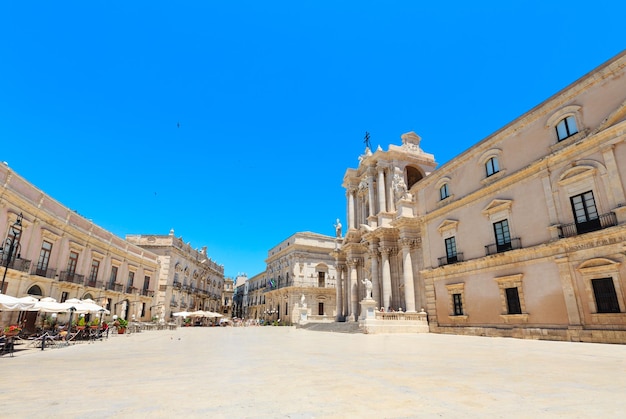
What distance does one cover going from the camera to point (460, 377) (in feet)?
17.7

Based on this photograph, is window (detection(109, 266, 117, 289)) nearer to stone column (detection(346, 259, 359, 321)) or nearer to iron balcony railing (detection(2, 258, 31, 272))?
iron balcony railing (detection(2, 258, 31, 272))

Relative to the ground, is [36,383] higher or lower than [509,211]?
lower

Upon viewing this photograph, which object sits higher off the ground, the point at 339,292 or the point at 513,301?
the point at 339,292

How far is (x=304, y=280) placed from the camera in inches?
1802

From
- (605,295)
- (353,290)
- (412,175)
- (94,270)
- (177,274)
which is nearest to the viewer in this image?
(605,295)

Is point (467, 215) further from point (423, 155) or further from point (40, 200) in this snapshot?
point (40, 200)

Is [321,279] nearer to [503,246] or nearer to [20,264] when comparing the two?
[503,246]

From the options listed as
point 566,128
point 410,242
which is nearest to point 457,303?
point 410,242

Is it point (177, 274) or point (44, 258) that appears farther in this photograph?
point (177, 274)

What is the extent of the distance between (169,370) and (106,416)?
338cm

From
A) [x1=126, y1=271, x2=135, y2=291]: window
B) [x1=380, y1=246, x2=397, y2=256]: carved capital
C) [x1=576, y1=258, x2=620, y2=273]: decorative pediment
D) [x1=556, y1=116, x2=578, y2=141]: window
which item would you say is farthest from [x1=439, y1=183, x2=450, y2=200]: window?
[x1=126, y1=271, x2=135, y2=291]: window

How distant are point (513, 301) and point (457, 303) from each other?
3520mm

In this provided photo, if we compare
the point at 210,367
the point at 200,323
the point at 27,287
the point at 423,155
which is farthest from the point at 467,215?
the point at 200,323

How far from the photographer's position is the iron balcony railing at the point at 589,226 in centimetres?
1222
